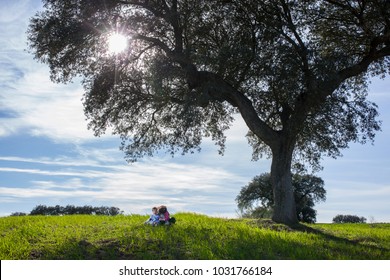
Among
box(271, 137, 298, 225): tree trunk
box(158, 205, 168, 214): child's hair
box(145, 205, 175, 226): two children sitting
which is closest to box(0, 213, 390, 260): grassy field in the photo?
box(145, 205, 175, 226): two children sitting

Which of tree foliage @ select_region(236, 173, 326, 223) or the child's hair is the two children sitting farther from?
tree foliage @ select_region(236, 173, 326, 223)

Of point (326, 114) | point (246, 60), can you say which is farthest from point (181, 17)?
point (326, 114)

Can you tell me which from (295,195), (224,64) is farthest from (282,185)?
(295,195)

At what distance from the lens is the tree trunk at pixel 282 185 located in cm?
2466

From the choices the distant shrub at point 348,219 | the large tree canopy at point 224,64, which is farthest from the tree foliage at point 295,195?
the large tree canopy at point 224,64

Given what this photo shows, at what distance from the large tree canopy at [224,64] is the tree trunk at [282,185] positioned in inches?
2.3

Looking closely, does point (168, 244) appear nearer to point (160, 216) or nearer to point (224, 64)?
point (160, 216)

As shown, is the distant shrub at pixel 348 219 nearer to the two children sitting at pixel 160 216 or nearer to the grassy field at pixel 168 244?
the grassy field at pixel 168 244

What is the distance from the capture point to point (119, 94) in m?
28.5

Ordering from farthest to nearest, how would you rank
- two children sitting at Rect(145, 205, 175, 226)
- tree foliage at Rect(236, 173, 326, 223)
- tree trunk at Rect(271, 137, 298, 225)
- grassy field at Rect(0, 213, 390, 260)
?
tree foliage at Rect(236, 173, 326, 223) → tree trunk at Rect(271, 137, 298, 225) → two children sitting at Rect(145, 205, 175, 226) → grassy field at Rect(0, 213, 390, 260)

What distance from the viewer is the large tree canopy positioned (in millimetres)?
23453

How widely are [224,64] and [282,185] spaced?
7.83 m

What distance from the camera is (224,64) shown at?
77.4ft

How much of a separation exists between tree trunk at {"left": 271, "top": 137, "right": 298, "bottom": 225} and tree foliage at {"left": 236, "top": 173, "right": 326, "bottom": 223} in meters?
28.7
